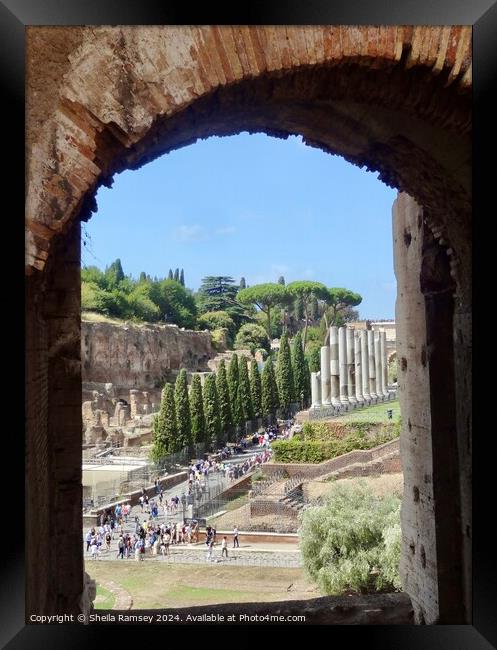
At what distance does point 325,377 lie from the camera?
87.3ft

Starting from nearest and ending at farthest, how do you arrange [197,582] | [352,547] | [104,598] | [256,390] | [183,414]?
[104,598] < [197,582] < [352,547] < [183,414] < [256,390]

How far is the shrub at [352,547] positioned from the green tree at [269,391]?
1249 centimetres

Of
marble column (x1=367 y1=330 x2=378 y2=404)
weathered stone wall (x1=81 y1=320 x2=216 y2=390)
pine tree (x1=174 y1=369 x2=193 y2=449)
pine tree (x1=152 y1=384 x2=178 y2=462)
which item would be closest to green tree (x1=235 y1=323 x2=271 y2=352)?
weathered stone wall (x1=81 y1=320 x2=216 y2=390)

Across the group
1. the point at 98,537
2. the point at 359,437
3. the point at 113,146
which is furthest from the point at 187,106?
the point at 359,437

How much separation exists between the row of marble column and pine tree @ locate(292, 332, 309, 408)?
0.50 meters

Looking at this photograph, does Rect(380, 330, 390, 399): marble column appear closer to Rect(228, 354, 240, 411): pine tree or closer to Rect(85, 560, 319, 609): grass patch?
Rect(228, 354, 240, 411): pine tree

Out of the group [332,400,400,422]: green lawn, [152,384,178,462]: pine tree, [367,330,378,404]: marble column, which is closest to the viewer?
[152,384,178,462]: pine tree

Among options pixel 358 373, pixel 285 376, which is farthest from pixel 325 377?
pixel 285 376

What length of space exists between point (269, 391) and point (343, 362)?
154 inches

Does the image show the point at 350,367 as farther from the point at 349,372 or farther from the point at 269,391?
the point at 269,391

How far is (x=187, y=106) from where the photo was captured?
2652mm

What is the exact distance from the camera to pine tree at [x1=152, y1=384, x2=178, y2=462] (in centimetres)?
2128

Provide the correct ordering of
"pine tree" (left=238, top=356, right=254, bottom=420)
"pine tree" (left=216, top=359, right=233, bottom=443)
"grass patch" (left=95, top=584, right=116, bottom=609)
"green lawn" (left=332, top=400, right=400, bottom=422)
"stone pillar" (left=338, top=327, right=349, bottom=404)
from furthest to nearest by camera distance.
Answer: "stone pillar" (left=338, top=327, right=349, bottom=404) < "pine tree" (left=238, top=356, right=254, bottom=420) < "pine tree" (left=216, top=359, right=233, bottom=443) < "green lawn" (left=332, top=400, right=400, bottom=422) < "grass patch" (left=95, top=584, right=116, bottom=609)
